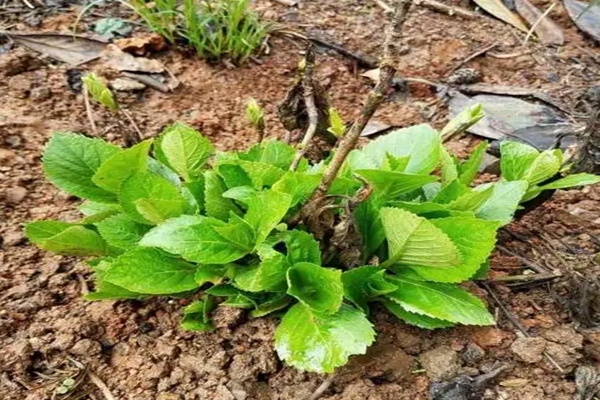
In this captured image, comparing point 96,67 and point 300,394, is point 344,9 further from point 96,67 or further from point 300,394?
point 300,394

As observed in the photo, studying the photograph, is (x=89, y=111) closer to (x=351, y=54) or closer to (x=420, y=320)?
(x=351, y=54)

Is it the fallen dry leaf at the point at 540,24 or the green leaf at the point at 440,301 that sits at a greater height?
the green leaf at the point at 440,301

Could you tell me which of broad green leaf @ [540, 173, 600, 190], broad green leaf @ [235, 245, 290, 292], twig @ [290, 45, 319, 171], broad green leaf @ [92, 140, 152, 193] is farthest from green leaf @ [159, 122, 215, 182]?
broad green leaf @ [540, 173, 600, 190]

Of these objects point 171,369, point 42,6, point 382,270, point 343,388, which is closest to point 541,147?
point 382,270

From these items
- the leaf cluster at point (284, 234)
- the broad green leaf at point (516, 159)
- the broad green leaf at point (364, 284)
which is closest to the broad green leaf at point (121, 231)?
the leaf cluster at point (284, 234)

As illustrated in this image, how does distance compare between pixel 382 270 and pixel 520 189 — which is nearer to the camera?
pixel 382 270

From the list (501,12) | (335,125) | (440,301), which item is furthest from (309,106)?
(501,12)

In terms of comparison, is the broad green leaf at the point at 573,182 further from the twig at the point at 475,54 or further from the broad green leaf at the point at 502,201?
the twig at the point at 475,54
